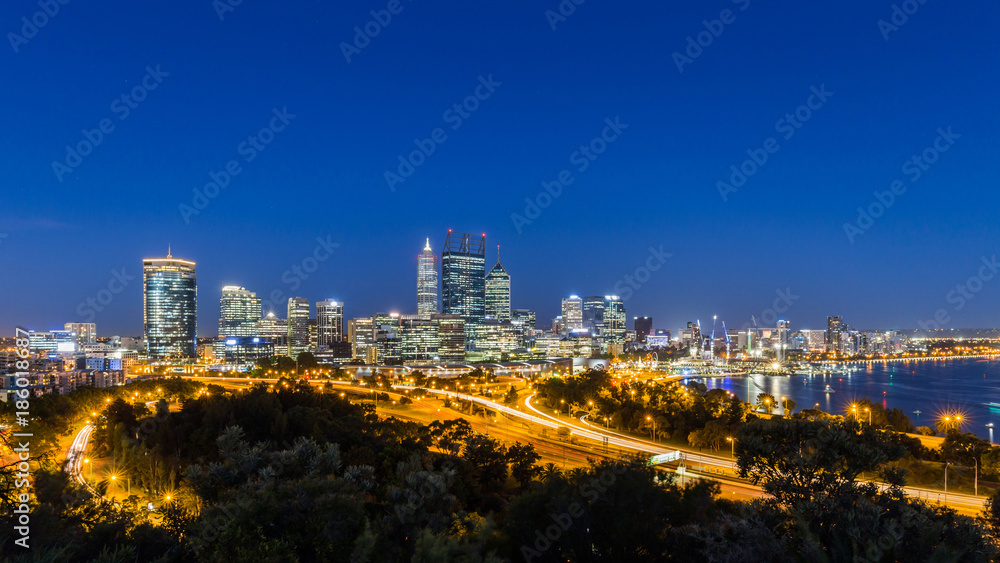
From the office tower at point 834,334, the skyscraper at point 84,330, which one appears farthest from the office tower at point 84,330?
the office tower at point 834,334

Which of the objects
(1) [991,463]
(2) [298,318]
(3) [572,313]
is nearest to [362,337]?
(2) [298,318]

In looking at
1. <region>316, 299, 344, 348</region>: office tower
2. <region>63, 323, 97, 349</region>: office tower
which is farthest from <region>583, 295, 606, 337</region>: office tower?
<region>63, 323, 97, 349</region>: office tower

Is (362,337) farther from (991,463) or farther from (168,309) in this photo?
(991,463)

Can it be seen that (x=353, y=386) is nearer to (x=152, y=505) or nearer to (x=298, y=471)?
(x=152, y=505)

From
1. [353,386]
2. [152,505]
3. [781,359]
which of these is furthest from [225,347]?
[781,359]

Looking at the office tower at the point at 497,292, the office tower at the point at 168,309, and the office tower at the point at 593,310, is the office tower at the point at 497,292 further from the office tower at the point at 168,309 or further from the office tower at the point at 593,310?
the office tower at the point at 168,309
